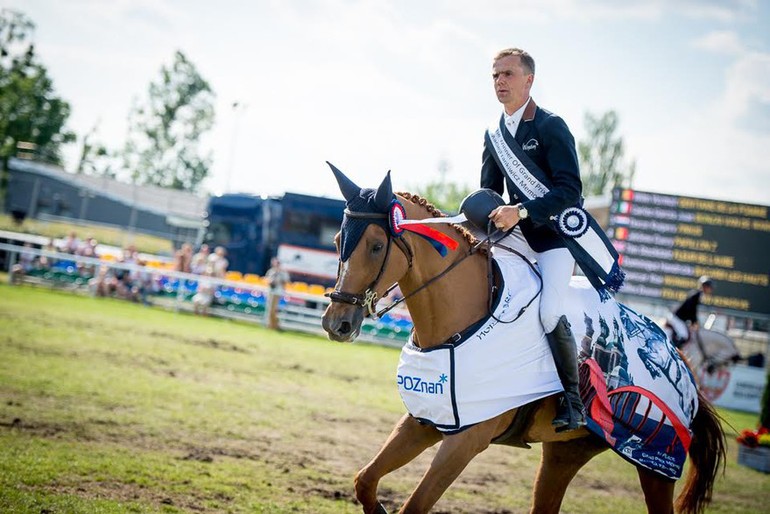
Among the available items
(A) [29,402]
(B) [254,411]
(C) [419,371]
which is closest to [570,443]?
(C) [419,371]

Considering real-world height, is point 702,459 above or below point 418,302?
below

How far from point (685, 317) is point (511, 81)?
10646 mm

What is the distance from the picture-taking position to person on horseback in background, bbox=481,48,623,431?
4.36m

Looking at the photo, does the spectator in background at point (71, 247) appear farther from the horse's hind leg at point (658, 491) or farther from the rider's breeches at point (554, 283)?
the horse's hind leg at point (658, 491)

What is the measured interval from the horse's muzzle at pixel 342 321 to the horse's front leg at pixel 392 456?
2.63ft

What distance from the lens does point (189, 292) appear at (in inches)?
878

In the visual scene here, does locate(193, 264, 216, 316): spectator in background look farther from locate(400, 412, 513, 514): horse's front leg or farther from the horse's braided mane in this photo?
locate(400, 412, 513, 514): horse's front leg

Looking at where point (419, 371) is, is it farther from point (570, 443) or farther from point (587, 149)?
point (587, 149)

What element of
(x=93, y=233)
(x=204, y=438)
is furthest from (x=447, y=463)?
(x=93, y=233)

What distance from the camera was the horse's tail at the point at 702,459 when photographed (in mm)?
5574

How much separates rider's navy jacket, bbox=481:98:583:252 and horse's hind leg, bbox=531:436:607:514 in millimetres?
1601

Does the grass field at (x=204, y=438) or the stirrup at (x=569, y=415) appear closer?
the stirrup at (x=569, y=415)

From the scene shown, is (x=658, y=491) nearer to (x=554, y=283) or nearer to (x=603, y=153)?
(x=554, y=283)

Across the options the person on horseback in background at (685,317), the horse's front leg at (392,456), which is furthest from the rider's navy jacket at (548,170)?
the person on horseback in background at (685,317)
